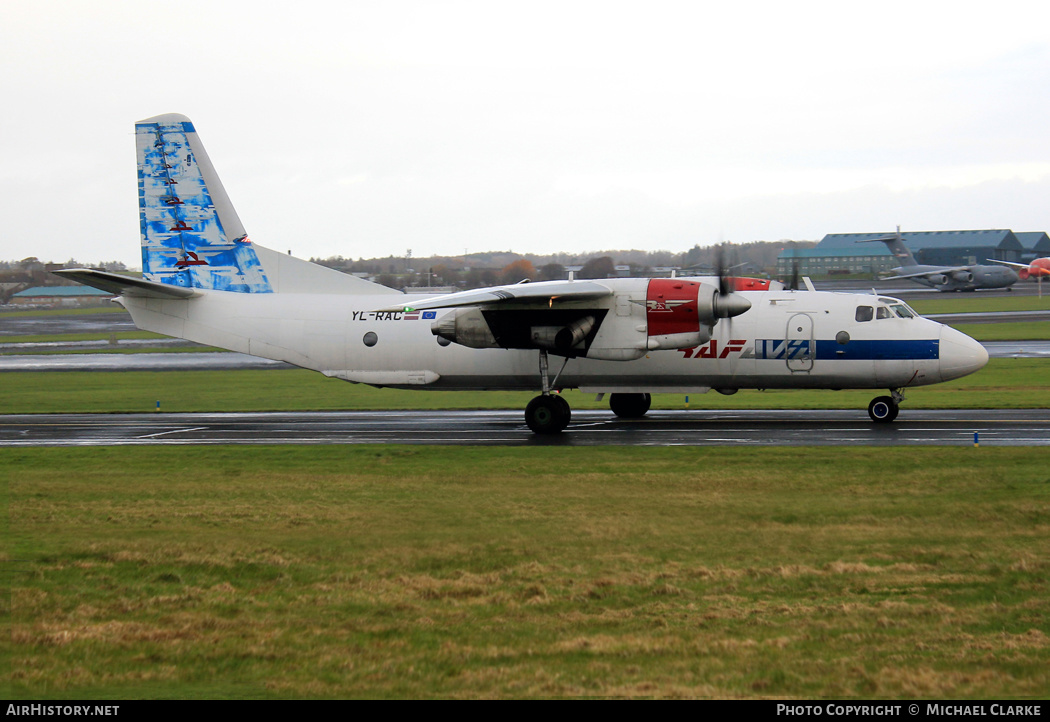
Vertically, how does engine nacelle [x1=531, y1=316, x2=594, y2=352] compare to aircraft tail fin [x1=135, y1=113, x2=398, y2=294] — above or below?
below

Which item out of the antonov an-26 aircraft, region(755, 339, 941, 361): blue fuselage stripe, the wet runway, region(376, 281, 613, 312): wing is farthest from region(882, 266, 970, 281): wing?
region(376, 281, 613, 312): wing

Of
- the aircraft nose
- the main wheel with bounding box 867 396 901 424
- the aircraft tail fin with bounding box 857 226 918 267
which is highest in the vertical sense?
the aircraft tail fin with bounding box 857 226 918 267

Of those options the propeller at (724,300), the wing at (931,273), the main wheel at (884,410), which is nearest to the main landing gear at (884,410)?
the main wheel at (884,410)

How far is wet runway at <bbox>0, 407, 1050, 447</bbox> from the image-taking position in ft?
72.3

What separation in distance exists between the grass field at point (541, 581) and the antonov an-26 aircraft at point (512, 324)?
5.69m

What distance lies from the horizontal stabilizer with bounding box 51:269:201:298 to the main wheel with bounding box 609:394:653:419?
12.8 m

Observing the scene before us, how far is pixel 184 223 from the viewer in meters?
28.5

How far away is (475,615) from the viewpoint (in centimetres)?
1011

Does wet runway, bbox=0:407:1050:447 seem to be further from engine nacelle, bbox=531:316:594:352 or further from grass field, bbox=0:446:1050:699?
grass field, bbox=0:446:1050:699

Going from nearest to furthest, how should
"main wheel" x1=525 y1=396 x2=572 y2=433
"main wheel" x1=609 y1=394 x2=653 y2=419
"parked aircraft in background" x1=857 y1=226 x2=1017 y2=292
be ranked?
"main wheel" x1=525 y1=396 x2=572 y2=433 < "main wheel" x1=609 y1=394 x2=653 y2=419 < "parked aircraft in background" x1=857 y1=226 x2=1017 y2=292

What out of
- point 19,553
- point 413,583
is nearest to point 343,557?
A: point 413,583

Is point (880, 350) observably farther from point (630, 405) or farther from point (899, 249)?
point (899, 249)

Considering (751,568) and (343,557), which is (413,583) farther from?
(751,568)
